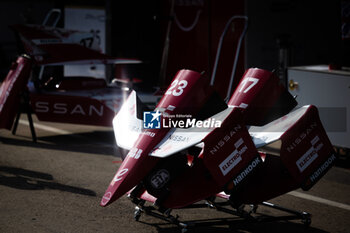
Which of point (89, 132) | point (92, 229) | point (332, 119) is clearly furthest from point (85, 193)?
point (89, 132)

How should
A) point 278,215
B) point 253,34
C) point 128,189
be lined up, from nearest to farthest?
1. point 128,189
2. point 278,215
3. point 253,34

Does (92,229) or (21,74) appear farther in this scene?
(21,74)

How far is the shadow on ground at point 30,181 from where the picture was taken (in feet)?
22.9

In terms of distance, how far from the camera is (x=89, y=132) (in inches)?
425

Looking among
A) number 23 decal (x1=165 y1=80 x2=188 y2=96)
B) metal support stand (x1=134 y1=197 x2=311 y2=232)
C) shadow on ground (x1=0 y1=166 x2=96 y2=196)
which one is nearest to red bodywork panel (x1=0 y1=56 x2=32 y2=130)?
shadow on ground (x1=0 y1=166 x2=96 y2=196)

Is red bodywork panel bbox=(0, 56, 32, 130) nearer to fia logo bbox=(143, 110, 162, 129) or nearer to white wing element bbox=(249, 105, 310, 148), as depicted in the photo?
fia logo bbox=(143, 110, 162, 129)

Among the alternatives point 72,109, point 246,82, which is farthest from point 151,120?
point 72,109

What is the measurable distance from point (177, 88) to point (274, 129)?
0.91 meters

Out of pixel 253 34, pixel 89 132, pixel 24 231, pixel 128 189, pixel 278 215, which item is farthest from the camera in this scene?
pixel 253 34

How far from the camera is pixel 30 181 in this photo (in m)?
7.31

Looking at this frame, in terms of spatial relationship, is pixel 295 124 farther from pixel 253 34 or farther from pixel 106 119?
pixel 253 34

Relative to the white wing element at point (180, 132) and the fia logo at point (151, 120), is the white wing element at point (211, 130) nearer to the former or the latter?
the white wing element at point (180, 132)

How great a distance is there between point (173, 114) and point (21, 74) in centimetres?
501

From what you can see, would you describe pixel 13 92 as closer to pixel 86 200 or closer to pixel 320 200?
pixel 86 200
